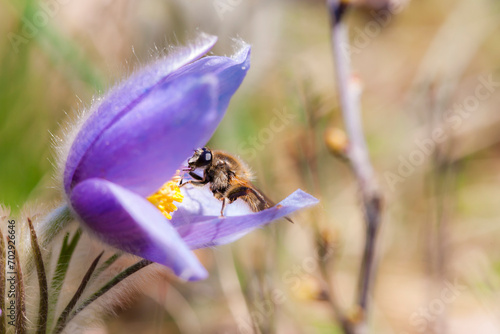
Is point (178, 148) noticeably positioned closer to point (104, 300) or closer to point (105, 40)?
point (104, 300)

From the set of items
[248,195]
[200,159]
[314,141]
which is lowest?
[314,141]

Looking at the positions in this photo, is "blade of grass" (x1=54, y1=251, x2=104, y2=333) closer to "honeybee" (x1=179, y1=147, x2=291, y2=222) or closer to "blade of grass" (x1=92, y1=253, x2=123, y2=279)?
"blade of grass" (x1=92, y1=253, x2=123, y2=279)

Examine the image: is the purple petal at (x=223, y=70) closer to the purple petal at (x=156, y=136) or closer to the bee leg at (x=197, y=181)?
the purple petal at (x=156, y=136)

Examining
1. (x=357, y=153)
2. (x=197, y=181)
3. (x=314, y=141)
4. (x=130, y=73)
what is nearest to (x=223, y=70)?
(x=130, y=73)

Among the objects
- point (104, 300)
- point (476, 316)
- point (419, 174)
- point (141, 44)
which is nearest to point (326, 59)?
point (419, 174)

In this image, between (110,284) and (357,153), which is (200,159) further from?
(357,153)

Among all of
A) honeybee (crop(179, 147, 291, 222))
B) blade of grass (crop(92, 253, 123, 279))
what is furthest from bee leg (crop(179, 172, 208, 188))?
blade of grass (crop(92, 253, 123, 279))
